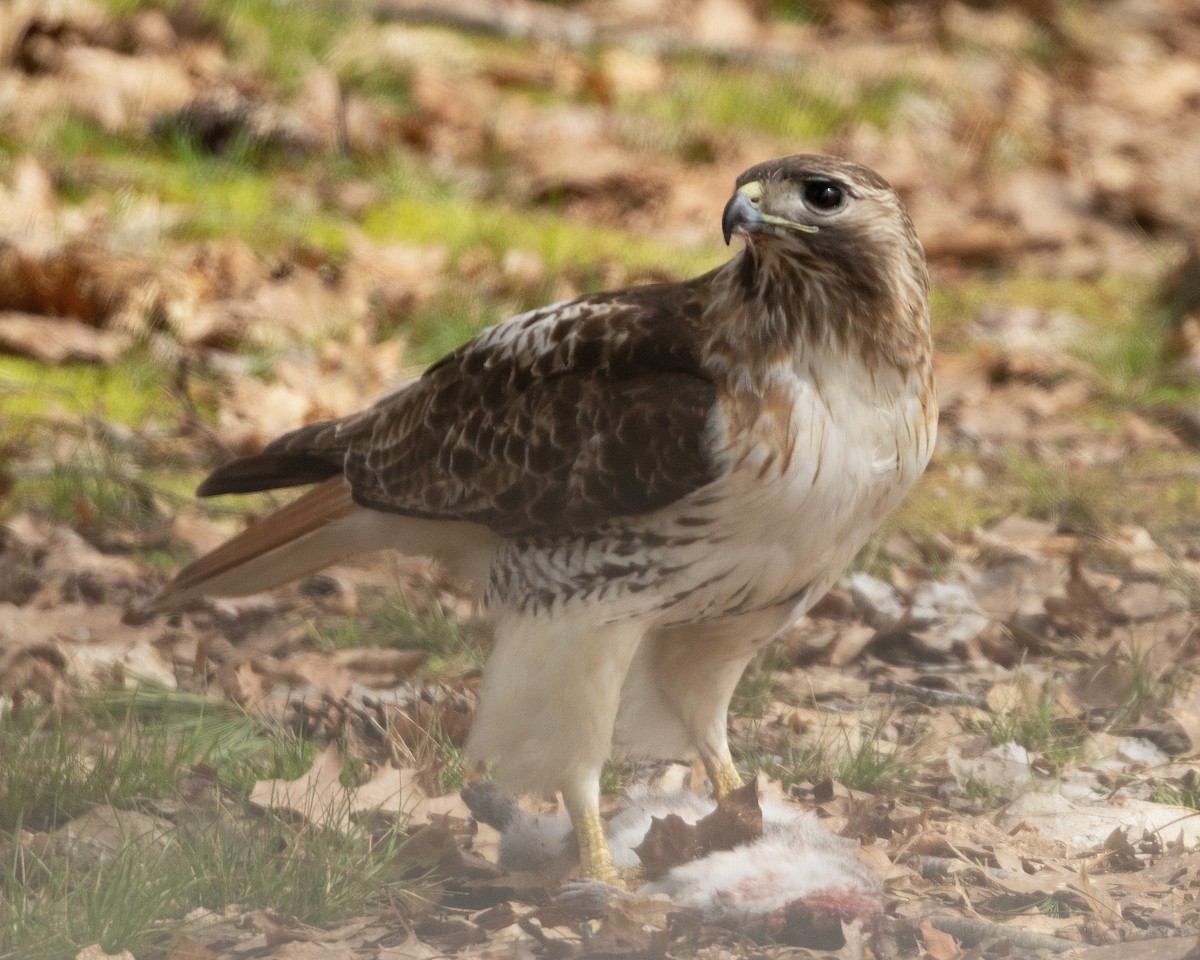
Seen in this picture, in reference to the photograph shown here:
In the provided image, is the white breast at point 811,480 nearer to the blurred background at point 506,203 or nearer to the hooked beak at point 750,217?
the hooked beak at point 750,217

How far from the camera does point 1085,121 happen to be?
10.2 m

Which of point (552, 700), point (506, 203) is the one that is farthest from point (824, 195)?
point (506, 203)

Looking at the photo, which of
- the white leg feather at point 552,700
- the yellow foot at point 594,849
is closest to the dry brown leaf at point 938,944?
the yellow foot at point 594,849

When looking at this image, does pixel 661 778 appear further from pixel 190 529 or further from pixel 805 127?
pixel 805 127

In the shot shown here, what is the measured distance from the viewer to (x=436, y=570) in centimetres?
518

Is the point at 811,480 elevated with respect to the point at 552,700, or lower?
elevated

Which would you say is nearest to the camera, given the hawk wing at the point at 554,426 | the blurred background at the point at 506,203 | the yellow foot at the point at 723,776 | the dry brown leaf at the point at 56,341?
the hawk wing at the point at 554,426

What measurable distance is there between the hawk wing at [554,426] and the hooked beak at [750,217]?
312 mm

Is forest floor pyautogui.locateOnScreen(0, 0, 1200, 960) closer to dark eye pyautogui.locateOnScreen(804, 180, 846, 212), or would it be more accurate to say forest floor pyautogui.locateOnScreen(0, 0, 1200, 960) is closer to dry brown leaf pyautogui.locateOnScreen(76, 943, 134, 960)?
dry brown leaf pyautogui.locateOnScreen(76, 943, 134, 960)

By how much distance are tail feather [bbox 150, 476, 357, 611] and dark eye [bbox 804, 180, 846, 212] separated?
142cm

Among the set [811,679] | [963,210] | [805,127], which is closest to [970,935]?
[811,679]

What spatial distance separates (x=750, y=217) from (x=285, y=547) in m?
1.57

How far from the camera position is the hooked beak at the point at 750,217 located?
10.3 ft

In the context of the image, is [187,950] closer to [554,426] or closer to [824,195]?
[554,426]
